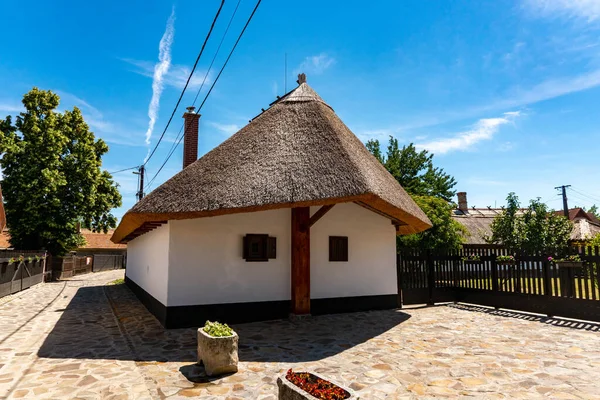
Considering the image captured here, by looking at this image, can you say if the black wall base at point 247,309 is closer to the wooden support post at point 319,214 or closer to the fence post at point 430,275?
the fence post at point 430,275

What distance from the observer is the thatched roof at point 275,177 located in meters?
6.98

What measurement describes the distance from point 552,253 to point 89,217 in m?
23.4

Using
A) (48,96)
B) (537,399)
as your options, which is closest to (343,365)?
(537,399)

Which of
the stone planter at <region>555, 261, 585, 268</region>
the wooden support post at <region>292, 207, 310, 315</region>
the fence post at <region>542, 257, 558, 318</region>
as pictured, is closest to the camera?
the stone planter at <region>555, 261, 585, 268</region>

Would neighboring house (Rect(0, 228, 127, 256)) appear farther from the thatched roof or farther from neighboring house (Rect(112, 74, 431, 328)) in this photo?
the thatched roof

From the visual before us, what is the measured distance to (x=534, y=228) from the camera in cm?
2405

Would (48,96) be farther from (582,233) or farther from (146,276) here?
(582,233)

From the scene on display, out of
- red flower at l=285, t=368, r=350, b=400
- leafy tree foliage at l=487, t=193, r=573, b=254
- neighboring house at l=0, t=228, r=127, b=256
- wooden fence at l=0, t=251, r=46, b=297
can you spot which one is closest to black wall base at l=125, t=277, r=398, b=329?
red flower at l=285, t=368, r=350, b=400

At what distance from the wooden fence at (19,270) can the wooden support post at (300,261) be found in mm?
10855

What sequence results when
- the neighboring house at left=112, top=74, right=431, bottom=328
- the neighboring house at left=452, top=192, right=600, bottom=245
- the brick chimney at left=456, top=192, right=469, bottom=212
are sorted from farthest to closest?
the brick chimney at left=456, top=192, right=469, bottom=212
the neighboring house at left=452, top=192, right=600, bottom=245
the neighboring house at left=112, top=74, right=431, bottom=328

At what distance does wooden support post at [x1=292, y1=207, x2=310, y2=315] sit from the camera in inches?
346

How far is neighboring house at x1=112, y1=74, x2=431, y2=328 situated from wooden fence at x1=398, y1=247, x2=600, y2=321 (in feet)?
5.42

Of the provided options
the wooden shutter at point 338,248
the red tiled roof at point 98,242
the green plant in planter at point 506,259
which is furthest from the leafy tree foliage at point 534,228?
the red tiled roof at point 98,242

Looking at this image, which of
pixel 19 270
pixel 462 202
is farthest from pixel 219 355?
pixel 462 202
